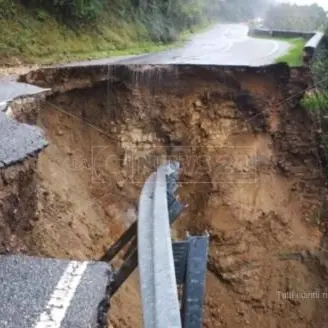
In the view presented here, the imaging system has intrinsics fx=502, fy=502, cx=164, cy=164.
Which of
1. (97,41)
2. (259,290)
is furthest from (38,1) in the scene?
(259,290)

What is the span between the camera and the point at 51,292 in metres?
3.15

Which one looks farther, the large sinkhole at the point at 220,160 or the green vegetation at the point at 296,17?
the green vegetation at the point at 296,17

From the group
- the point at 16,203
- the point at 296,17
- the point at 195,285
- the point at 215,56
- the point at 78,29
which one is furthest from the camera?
the point at 296,17

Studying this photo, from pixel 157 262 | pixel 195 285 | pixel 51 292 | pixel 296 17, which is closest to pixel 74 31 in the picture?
pixel 195 285

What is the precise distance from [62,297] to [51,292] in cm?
9

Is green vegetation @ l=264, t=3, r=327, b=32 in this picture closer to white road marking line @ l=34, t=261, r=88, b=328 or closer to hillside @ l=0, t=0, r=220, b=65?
hillside @ l=0, t=0, r=220, b=65

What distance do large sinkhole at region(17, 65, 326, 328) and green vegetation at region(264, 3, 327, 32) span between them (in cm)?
2473

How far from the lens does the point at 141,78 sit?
10.8m

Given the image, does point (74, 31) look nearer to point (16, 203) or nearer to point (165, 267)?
point (16, 203)

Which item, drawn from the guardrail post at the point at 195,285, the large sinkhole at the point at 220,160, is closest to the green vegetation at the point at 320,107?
the large sinkhole at the point at 220,160

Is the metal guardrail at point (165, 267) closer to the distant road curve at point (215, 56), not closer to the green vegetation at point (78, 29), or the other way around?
the distant road curve at point (215, 56)

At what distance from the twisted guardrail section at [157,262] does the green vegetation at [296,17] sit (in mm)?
32382

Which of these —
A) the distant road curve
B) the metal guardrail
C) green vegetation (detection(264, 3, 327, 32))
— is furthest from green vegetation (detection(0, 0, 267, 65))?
green vegetation (detection(264, 3, 327, 32))

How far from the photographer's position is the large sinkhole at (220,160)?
10336 mm
